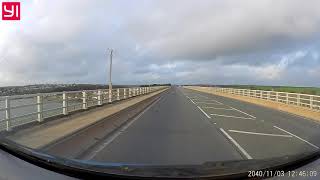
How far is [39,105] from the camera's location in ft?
51.4

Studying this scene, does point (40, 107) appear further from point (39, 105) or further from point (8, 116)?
point (8, 116)

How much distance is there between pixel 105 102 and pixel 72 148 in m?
20.5

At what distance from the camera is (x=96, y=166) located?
5.12 m

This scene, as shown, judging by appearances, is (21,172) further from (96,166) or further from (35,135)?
(35,135)

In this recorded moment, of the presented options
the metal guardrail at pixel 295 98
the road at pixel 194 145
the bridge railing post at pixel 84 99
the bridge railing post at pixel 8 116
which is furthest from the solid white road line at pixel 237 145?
the metal guardrail at pixel 295 98

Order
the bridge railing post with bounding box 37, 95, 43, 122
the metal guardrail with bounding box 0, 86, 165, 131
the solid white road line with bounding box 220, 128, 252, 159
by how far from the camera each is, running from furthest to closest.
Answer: the bridge railing post with bounding box 37, 95, 43, 122 → the metal guardrail with bounding box 0, 86, 165, 131 → the solid white road line with bounding box 220, 128, 252, 159

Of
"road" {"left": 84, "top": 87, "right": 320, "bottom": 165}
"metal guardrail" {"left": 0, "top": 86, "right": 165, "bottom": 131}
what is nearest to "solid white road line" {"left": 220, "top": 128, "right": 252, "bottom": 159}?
"road" {"left": 84, "top": 87, "right": 320, "bottom": 165}

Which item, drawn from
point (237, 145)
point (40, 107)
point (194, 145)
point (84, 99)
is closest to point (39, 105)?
point (40, 107)

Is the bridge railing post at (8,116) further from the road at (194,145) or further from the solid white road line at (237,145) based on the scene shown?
the solid white road line at (237,145)

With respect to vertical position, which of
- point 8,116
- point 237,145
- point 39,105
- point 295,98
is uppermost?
point 39,105

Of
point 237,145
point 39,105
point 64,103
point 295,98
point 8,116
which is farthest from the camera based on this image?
point 295,98

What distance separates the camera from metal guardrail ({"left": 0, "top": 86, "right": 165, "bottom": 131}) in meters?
13.1

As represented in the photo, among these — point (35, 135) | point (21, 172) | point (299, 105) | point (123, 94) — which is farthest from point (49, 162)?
point (123, 94)

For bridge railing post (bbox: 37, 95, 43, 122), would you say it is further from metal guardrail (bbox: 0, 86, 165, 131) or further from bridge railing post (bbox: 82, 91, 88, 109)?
bridge railing post (bbox: 82, 91, 88, 109)
